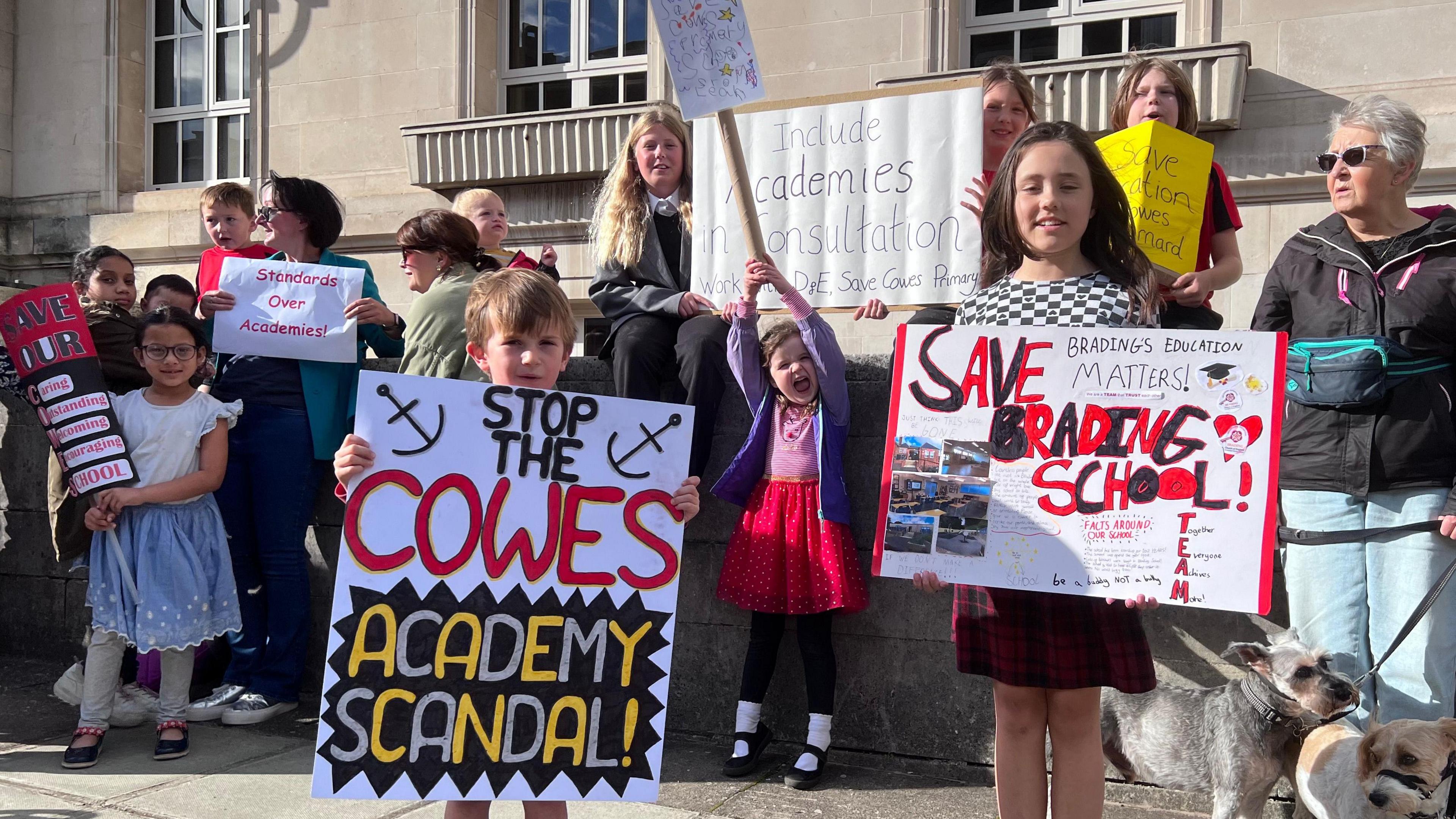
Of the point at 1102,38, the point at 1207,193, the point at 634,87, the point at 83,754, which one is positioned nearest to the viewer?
the point at 1207,193

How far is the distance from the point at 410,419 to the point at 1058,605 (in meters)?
1.56

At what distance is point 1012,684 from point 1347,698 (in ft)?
3.01

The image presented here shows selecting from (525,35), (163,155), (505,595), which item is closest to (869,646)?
(505,595)

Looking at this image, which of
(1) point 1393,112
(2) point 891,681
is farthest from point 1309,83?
(2) point 891,681

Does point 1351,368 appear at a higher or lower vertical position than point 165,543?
higher

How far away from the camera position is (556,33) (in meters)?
11.7

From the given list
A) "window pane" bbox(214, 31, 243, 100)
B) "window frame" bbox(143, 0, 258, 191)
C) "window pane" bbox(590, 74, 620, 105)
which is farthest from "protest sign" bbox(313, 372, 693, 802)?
"window pane" bbox(214, 31, 243, 100)

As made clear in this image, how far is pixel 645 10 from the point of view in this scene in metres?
11.1

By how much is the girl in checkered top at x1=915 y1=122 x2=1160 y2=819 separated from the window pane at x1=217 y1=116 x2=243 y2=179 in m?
12.2

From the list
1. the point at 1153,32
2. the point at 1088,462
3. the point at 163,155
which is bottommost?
the point at 1088,462

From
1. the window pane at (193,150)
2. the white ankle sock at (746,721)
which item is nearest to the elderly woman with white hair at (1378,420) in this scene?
the white ankle sock at (746,721)

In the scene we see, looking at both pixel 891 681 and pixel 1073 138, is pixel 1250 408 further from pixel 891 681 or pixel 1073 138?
pixel 891 681

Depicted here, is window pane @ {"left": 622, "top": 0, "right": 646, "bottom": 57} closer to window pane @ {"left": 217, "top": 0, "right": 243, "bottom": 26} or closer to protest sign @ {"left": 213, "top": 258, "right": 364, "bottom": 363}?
window pane @ {"left": 217, "top": 0, "right": 243, "bottom": 26}

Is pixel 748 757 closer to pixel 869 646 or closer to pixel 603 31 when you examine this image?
pixel 869 646
